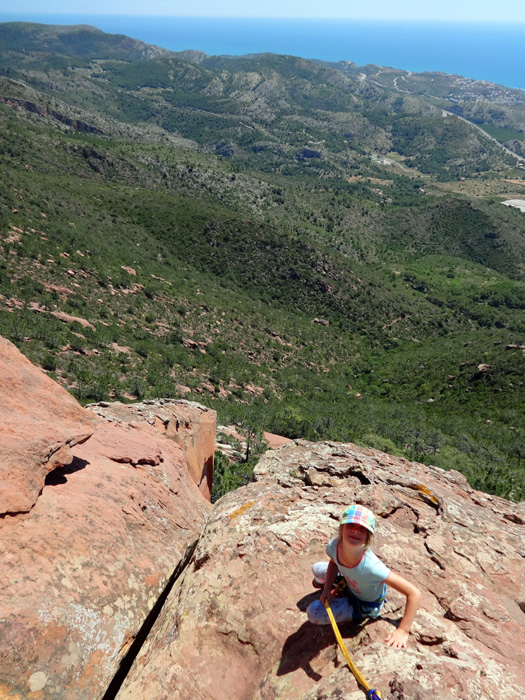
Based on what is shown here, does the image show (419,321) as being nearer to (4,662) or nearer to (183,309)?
(183,309)

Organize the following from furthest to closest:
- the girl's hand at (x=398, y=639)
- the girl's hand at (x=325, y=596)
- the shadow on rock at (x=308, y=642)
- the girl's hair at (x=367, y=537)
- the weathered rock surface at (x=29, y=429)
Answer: the weathered rock surface at (x=29, y=429) < the girl's hand at (x=325, y=596) < the shadow on rock at (x=308, y=642) < the girl's hair at (x=367, y=537) < the girl's hand at (x=398, y=639)

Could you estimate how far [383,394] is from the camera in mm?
41812

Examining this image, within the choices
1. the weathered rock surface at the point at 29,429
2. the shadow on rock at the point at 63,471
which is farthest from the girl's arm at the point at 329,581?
the shadow on rock at the point at 63,471

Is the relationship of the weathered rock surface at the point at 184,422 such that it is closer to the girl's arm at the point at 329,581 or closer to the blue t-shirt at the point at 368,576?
the girl's arm at the point at 329,581

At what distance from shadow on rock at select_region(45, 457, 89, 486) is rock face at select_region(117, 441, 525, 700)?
9.49ft

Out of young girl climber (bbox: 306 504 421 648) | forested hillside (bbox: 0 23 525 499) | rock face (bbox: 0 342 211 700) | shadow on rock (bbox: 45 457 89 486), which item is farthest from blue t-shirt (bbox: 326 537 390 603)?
forested hillside (bbox: 0 23 525 499)

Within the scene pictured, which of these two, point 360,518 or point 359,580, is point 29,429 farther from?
point 359,580

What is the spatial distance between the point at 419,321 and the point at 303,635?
60749 mm

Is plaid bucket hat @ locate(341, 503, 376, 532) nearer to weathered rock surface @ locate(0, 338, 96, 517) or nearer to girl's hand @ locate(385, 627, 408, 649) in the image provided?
girl's hand @ locate(385, 627, 408, 649)

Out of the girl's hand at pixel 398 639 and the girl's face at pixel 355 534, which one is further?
the girl's face at pixel 355 534

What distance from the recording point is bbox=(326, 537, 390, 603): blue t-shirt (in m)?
4.52

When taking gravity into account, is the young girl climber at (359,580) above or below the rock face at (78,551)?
above

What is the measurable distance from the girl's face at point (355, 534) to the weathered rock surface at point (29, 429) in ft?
15.8

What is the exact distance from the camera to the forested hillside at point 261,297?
25.8 m
